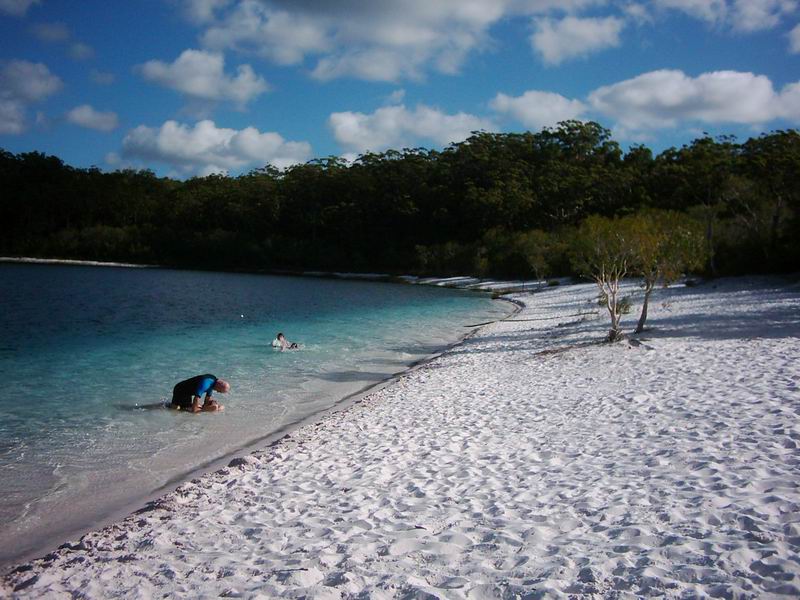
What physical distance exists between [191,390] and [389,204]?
8985 cm

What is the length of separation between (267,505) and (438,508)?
7.57 ft

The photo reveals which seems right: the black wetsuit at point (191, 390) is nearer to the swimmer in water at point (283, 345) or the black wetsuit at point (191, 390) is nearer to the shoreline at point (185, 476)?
the shoreline at point (185, 476)

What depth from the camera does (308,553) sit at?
5918mm

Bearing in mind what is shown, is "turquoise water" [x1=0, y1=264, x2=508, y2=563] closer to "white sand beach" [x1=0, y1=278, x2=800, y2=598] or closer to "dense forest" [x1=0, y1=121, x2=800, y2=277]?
"white sand beach" [x1=0, y1=278, x2=800, y2=598]

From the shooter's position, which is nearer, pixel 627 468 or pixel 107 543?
pixel 107 543

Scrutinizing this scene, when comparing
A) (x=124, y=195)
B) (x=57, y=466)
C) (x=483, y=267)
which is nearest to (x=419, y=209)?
(x=483, y=267)

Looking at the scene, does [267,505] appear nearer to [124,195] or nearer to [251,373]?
[251,373]

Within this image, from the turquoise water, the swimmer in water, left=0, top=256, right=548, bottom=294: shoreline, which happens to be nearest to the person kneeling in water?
the turquoise water

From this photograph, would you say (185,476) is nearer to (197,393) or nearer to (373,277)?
(197,393)

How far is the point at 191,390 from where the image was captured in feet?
44.6

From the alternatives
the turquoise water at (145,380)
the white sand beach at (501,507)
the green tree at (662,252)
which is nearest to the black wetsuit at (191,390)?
the turquoise water at (145,380)

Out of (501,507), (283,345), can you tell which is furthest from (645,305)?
(501,507)

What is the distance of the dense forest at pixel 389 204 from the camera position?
72500 millimetres

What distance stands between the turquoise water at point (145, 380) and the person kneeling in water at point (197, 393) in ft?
1.04
